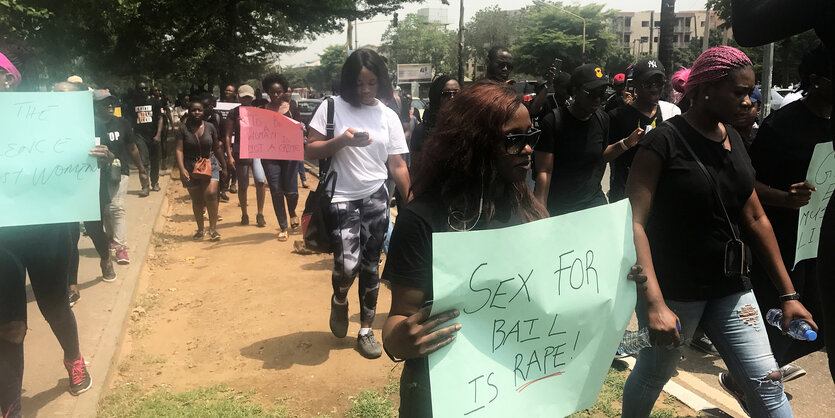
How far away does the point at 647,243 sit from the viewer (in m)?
2.45

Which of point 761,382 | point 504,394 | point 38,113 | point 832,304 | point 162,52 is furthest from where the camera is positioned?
point 162,52

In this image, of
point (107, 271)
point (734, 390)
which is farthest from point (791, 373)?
point (107, 271)

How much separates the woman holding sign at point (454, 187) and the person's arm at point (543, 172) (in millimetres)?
2502

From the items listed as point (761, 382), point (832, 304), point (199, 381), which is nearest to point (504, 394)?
point (832, 304)

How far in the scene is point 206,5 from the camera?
18.2m

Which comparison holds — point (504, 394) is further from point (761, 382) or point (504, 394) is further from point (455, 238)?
point (761, 382)

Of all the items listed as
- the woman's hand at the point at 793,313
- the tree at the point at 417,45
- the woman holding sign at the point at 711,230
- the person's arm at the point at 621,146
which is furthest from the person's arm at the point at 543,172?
the tree at the point at 417,45

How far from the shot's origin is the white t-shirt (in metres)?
4.10

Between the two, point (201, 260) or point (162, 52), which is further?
point (162, 52)

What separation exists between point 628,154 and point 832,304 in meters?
3.49

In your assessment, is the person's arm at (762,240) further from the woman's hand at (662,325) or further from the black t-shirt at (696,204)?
the woman's hand at (662,325)

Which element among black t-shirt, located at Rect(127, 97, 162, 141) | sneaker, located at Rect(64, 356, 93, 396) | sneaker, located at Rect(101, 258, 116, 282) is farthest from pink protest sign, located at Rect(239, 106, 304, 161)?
black t-shirt, located at Rect(127, 97, 162, 141)

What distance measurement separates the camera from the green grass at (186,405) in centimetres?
350

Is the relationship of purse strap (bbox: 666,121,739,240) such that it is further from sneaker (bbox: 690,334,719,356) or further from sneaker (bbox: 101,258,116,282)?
sneaker (bbox: 101,258,116,282)
